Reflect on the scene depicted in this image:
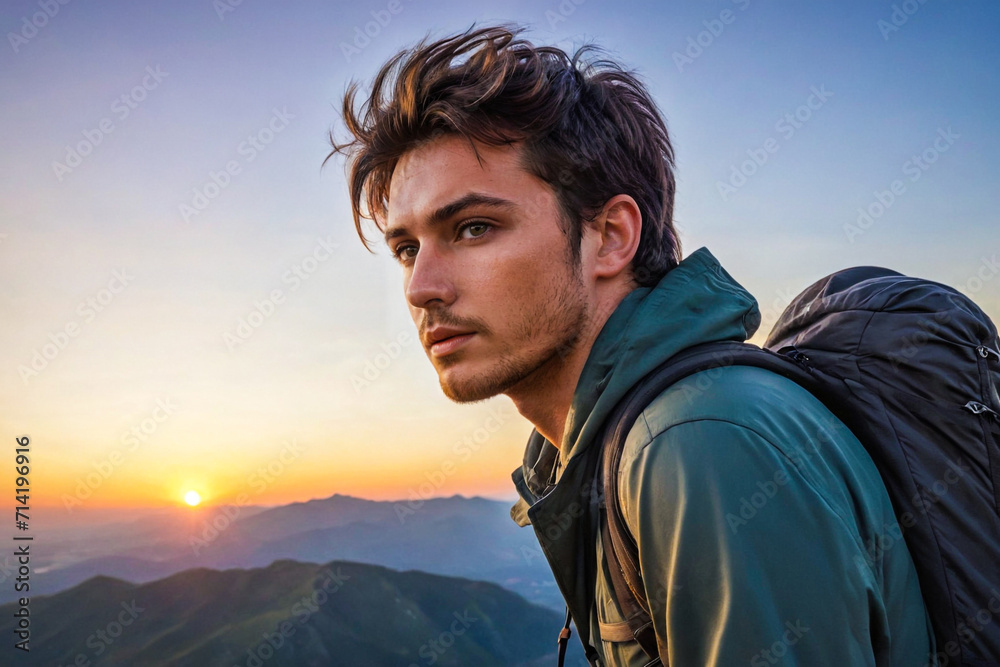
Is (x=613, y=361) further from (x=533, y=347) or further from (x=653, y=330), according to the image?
(x=533, y=347)

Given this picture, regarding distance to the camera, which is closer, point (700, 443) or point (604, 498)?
point (700, 443)

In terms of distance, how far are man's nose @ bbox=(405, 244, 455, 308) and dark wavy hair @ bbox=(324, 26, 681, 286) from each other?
1.68ft

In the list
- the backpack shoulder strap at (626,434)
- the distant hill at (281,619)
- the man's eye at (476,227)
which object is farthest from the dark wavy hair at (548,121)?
the distant hill at (281,619)

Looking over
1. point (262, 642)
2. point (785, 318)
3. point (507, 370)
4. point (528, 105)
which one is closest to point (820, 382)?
point (785, 318)

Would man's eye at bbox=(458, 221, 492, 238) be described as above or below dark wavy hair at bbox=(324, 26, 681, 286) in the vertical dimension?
below

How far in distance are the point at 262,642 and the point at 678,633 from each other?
844 centimetres

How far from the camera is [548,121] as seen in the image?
3.02m

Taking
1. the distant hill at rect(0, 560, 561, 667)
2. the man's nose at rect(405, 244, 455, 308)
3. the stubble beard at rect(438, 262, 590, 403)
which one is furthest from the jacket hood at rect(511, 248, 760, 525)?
the distant hill at rect(0, 560, 561, 667)

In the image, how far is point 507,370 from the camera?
2.65m

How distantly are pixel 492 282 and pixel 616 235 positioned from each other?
62cm

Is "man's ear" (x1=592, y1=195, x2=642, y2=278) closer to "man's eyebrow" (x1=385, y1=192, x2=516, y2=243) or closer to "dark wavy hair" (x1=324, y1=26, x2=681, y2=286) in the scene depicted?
"dark wavy hair" (x1=324, y1=26, x2=681, y2=286)

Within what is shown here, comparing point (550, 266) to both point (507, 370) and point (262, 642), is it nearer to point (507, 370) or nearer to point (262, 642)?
point (507, 370)

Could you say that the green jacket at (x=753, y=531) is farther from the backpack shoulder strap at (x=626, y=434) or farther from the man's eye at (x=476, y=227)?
the man's eye at (x=476, y=227)

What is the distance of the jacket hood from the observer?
2.16 meters
